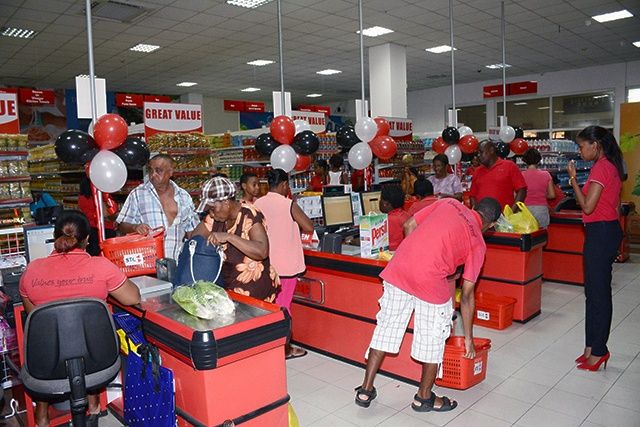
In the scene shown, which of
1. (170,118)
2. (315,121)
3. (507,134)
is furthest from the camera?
(315,121)

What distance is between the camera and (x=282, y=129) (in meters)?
5.84

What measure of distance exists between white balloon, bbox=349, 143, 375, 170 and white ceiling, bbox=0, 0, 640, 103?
292 cm

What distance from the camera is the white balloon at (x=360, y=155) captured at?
6078 mm

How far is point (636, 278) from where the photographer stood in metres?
6.75

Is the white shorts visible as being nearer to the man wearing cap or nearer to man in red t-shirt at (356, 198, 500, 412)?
man in red t-shirt at (356, 198, 500, 412)

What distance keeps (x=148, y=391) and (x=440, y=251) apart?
5.85ft

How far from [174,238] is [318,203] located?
156 centimetres

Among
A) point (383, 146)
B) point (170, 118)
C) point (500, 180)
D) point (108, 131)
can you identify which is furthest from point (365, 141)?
point (108, 131)

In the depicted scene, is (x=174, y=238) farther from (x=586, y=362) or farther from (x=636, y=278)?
(x=636, y=278)

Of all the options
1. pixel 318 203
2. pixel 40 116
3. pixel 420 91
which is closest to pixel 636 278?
pixel 318 203

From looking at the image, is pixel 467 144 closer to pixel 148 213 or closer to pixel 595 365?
pixel 595 365

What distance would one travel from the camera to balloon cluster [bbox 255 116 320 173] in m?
5.86

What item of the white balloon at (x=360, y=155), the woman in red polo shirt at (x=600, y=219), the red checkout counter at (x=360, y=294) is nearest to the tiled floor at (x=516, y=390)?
the red checkout counter at (x=360, y=294)

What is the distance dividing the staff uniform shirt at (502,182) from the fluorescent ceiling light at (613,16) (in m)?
5.16
